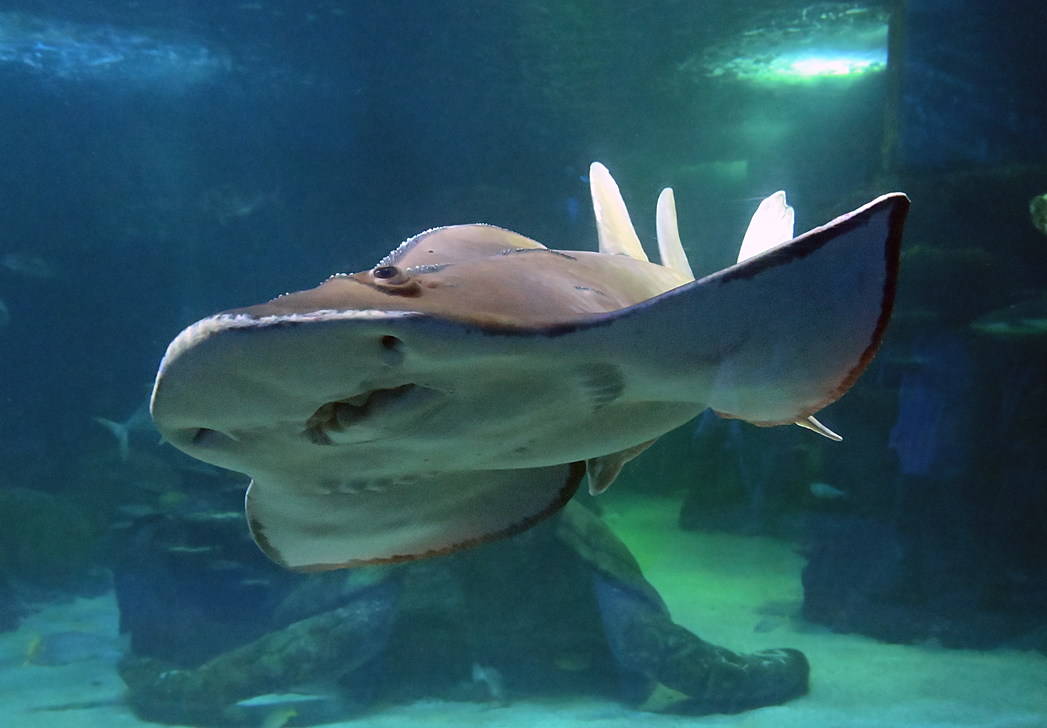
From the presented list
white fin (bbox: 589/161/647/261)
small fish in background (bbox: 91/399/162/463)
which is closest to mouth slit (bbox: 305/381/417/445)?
white fin (bbox: 589/161/647/261)

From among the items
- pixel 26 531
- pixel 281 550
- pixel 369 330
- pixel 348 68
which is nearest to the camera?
pixel 369 330

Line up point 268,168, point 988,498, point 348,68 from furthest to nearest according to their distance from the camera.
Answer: point 268,168 → point 348,68 → point 988,498

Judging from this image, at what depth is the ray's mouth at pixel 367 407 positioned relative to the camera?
42.5 inches

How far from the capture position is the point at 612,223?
2.36 m

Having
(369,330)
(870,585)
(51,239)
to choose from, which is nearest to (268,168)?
(51,239)

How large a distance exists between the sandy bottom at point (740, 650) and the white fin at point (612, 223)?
4316 mm

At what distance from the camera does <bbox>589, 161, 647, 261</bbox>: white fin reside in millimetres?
2330

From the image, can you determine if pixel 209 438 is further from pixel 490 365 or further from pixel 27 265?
pixel 27 265

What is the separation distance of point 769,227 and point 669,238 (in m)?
0.36

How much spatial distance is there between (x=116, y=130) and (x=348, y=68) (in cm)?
537

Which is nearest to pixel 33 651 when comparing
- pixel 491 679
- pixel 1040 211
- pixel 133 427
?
pixel 133 427

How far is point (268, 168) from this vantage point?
1296 centimetres

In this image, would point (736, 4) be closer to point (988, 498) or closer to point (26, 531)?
point (988, 498)

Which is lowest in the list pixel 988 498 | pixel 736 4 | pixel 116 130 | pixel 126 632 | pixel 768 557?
pixel 126 632
